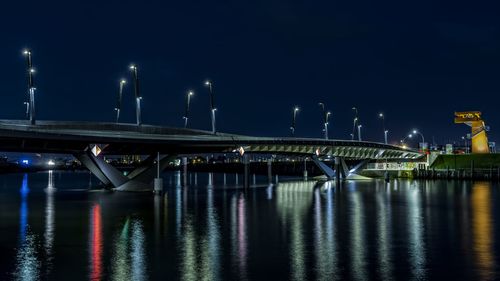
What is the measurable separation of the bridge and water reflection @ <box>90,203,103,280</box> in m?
24.8

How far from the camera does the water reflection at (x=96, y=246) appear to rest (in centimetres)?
2169

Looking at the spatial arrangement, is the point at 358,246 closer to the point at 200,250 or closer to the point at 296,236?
the point at 296,236

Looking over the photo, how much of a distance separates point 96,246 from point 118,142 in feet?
161

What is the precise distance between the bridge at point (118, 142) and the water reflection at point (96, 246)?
81.4 feet

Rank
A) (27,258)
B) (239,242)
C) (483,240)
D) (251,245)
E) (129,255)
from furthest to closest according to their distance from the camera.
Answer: (483,240)
(239,242)
(251,245)
(129,255)
(27,258)

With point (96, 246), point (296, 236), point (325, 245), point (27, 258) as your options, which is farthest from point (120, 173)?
point (27, 258)

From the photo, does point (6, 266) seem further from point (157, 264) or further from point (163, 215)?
point (163, 215)

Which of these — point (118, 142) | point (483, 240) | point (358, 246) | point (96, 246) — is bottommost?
point (483, 240)

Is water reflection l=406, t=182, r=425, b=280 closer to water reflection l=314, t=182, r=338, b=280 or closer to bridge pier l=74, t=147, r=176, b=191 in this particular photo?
water reflection l=314, t=182, r=338, b=280

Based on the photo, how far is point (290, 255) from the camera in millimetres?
25516

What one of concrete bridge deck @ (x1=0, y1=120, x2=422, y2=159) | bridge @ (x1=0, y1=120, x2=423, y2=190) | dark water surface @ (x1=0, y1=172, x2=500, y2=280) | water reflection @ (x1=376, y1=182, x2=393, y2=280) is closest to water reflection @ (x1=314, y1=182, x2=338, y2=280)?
dark water surface @ (x1=0, y1=172, x2=500, y2=280)

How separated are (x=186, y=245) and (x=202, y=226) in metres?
8.73

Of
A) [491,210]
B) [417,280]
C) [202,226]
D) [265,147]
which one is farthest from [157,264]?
[265,147]

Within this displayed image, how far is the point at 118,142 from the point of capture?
251 ft
